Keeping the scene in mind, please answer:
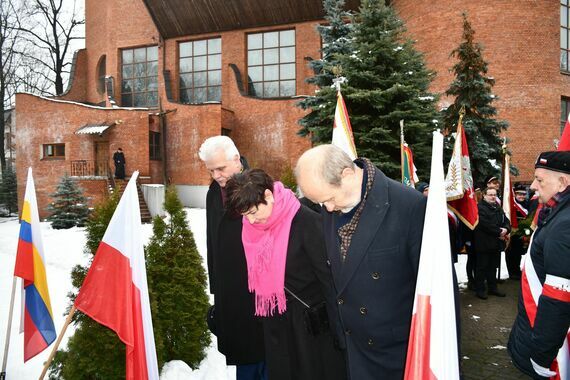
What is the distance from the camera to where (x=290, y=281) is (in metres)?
2.59

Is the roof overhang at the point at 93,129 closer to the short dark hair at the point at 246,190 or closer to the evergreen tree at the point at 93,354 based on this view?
the evergreen tree at the point at 93,354

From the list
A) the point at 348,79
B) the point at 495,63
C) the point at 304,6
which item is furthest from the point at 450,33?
the point at 348,79

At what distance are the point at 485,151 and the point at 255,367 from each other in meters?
11.1

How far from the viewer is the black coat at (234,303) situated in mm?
2996

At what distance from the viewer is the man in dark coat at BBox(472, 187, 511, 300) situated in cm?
683

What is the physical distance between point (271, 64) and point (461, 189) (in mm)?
18672

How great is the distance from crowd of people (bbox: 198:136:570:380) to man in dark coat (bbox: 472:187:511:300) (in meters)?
4.22

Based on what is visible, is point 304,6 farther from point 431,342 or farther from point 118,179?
point 431,342

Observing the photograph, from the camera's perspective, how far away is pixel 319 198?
2098 millimetres

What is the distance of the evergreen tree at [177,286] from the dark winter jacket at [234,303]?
120 centimetres

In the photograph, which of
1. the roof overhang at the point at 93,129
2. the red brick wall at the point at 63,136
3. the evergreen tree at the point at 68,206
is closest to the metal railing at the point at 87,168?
the red brick wall at the point at 63,136

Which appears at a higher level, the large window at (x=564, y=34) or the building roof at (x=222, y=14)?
the building roof at (x=222, y=14)

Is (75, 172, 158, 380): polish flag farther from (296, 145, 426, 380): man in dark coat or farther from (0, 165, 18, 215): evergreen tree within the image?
(0, 165, 18, 215): evergreen tree

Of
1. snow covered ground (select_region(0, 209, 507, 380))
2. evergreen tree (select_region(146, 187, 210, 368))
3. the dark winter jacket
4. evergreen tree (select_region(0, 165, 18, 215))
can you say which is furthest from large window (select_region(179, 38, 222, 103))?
the dark winter jacket
